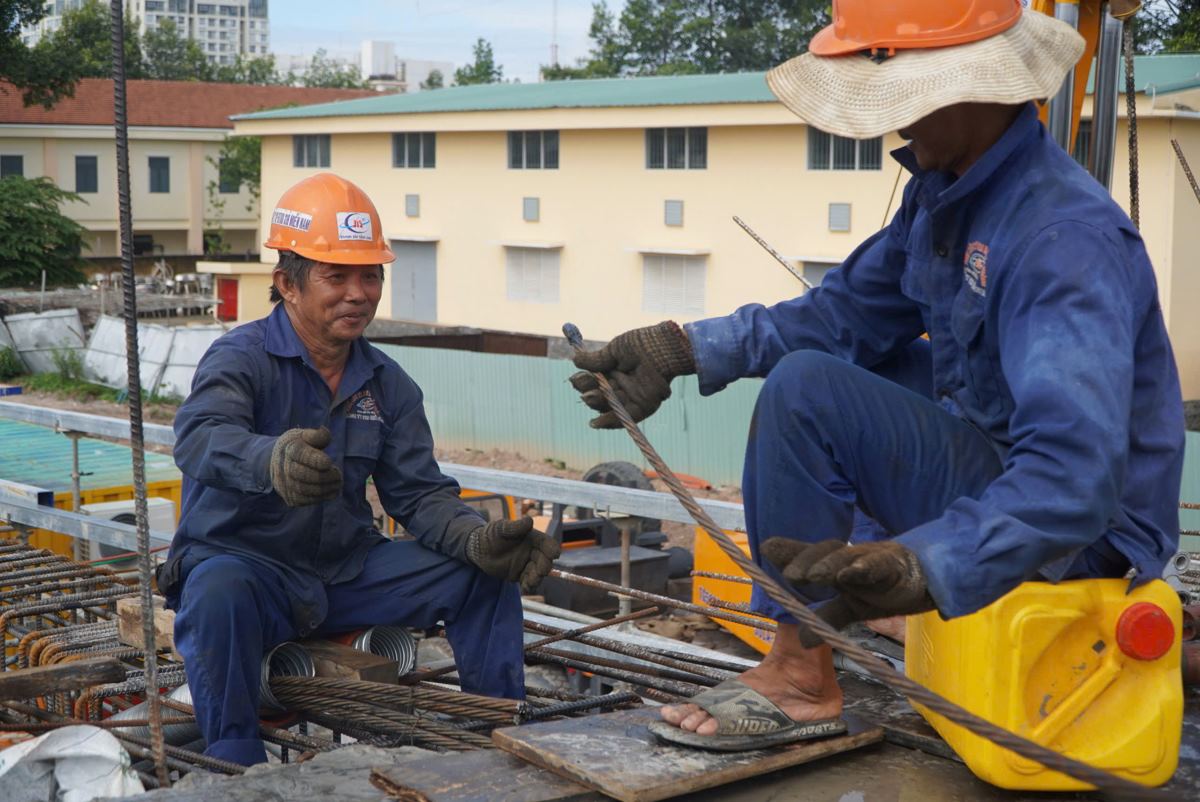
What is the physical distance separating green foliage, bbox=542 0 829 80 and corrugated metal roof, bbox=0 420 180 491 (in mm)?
35719

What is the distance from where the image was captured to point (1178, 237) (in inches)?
774

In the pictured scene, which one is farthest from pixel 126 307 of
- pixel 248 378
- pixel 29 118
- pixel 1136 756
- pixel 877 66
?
pixel 29 118

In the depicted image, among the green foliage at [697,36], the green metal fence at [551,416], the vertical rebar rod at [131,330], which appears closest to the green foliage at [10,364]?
the green metal fence at [551,416]

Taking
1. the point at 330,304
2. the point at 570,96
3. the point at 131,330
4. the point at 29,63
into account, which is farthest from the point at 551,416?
the point at 29,63

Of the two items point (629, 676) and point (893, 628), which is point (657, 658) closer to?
point (629, 676)

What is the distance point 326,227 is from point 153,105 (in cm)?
4845

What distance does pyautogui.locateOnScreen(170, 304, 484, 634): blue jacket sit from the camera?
3775 millimetres

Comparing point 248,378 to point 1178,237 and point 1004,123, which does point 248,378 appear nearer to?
point 1004,123

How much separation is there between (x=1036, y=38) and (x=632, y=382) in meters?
1.19

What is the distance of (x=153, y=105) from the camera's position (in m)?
49.3

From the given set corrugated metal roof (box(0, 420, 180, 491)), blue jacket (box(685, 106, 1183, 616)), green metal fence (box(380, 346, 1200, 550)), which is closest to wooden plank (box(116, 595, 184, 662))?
blue jacket (box(685, 106, 1183, 616))

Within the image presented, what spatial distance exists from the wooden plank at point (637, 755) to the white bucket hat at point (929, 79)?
1.21m

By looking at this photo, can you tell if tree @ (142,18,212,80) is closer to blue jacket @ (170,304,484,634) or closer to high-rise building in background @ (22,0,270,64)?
high-rise building in background @ (22,0,270,64)

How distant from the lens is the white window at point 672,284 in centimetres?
2627
